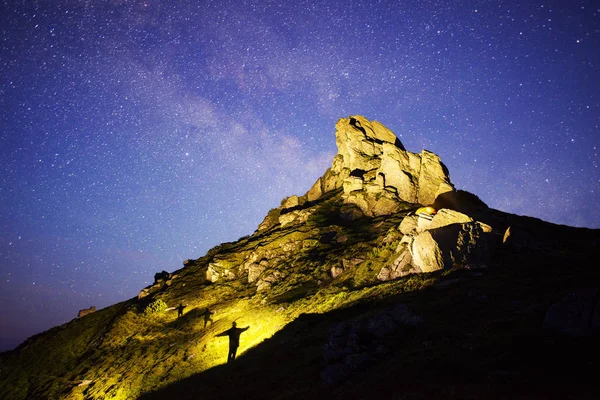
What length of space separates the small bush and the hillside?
24cm

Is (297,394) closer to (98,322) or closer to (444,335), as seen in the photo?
(444,335)

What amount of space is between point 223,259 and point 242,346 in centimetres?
3511

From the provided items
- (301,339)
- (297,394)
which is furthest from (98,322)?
(297,394)

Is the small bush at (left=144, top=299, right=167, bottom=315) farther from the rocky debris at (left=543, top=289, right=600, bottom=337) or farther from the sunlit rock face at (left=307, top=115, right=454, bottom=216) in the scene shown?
the rocky debris at (left=543, top=289, right=600, bottom=337)

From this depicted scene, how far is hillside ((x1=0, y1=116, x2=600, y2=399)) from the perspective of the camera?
1630cm

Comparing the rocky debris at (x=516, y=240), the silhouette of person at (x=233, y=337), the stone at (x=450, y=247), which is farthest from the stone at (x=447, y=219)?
the silhouette of person at (x=233, y=337)

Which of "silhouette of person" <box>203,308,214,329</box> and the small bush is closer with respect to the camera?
"silhouette of person" <box>203,308,214,329</box>

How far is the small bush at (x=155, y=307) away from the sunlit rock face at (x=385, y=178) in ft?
158

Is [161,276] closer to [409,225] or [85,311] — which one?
[85,311]

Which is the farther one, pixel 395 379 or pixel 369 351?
pixel 369 351

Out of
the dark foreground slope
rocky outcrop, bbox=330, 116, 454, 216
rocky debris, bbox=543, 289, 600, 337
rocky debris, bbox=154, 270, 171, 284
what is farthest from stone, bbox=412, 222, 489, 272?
rocky debris, bbox=154, 270, 171, 284

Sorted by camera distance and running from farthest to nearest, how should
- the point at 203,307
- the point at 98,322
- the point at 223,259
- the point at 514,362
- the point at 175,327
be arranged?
the point at 223,259 → the point at 98,322 → the point at 203,307 → the point at 175,327 → the point at 514,362

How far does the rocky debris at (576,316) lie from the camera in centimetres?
1675

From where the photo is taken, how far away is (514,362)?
589 inches
